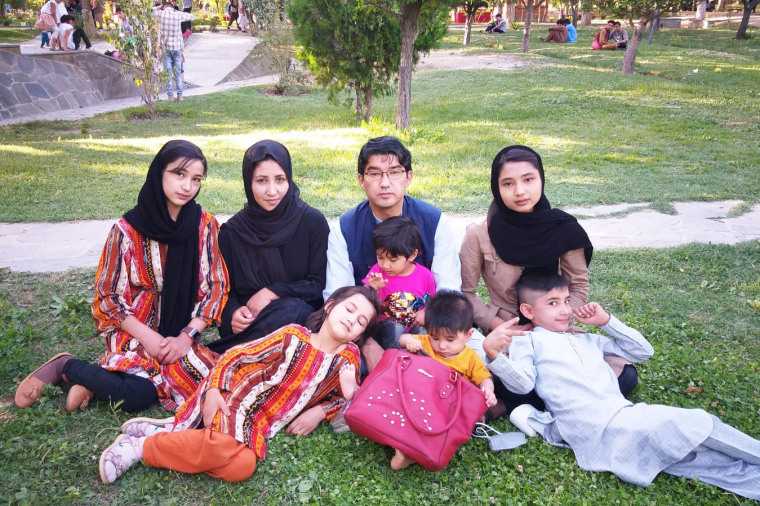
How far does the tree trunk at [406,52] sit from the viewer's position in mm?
8266

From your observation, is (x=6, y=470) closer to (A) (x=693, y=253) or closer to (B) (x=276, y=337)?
(B) (x=276, y=337)

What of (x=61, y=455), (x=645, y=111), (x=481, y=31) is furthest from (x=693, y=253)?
(x=481, y=31)

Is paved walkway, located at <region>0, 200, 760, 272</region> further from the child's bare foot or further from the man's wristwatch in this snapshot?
the child's bare foot

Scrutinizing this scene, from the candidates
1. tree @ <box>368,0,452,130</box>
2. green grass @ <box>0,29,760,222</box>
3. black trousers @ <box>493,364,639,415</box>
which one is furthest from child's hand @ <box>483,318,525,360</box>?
tree @ <box>368,0,452,130</box>

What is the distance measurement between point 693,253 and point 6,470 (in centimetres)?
488

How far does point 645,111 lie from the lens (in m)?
10.8

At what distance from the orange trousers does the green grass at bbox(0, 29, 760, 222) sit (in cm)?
345

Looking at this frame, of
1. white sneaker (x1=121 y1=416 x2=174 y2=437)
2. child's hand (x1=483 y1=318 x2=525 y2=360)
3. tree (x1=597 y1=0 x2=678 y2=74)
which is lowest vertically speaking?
white sneaker (x1=121 y1=416 x2=174 y2=437)

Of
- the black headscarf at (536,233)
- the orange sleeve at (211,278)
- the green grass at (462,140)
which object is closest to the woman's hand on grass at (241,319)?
the orange sleeve at (211,278)

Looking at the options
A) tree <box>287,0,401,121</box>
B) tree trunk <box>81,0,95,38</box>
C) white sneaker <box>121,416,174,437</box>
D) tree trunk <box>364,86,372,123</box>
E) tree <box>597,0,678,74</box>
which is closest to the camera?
white sneaker <box>121,416,174,437</box>

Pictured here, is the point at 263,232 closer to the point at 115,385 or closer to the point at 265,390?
the point at 265,390

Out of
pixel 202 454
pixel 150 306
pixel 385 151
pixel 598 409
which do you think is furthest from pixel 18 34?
pixel 598 409

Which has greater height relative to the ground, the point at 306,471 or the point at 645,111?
the point at 645,111

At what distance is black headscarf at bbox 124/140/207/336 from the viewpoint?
117 inches
